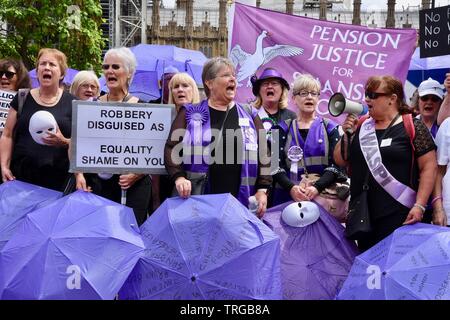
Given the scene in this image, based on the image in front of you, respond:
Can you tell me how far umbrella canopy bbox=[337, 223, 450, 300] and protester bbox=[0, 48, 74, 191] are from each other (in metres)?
2.18

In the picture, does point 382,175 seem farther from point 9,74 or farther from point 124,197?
point 9,74

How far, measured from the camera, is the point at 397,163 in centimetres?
482

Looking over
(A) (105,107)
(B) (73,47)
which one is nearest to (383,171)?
(A) (105,107)

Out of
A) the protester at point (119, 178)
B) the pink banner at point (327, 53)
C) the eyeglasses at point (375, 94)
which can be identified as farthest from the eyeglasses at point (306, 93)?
the pink banner at point (327, 53)

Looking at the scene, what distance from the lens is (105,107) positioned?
516 centimetres

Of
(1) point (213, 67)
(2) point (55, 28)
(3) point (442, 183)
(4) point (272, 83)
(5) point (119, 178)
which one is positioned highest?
(2) point (55, 28)

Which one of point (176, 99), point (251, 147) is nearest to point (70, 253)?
point (251, 147)

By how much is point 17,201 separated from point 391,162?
2.38 metres

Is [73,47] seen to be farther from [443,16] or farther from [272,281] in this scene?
[272,281]

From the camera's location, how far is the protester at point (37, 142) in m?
5.40

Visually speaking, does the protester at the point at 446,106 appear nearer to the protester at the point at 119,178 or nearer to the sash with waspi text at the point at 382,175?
the sash with waspi text at the point at 382,175

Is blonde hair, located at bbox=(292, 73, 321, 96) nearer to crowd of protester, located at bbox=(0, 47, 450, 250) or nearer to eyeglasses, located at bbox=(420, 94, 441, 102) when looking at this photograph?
crowd of protester, located at bbox=(0, 47, 450, 250)

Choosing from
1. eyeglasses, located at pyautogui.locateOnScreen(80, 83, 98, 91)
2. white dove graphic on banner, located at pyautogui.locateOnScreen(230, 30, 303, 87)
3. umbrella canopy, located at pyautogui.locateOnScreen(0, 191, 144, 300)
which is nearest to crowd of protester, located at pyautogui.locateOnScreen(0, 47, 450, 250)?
umbrella canopy, located at pyautogui.locateOnScreen(0, 191, 144, 300)

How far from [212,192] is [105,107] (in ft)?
2.92
